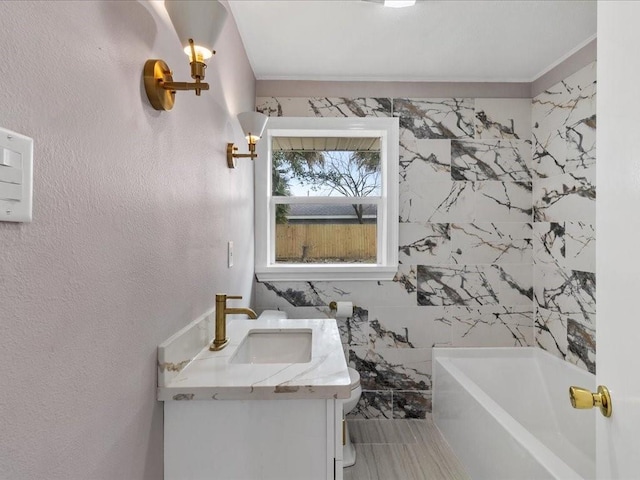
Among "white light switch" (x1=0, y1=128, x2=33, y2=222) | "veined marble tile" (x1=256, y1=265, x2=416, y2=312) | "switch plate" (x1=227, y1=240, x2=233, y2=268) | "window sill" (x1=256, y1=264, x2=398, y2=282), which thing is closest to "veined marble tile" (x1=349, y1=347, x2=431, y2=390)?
"veined marble tile" (x1=256, y1=265, x2=416, y2=312)

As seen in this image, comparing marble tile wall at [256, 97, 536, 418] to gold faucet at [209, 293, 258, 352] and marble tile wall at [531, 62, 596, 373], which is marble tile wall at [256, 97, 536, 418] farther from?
gold faucet at [209, 293, 258, 352]

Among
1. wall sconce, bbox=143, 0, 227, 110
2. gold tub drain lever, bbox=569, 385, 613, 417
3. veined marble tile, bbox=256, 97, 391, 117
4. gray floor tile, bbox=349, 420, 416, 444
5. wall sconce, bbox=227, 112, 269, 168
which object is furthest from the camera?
veined marble tile, bbox=256, 97, 391, 117

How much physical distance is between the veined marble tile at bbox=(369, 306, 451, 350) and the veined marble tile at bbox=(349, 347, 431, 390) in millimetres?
57

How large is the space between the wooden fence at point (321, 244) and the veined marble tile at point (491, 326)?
77 cm

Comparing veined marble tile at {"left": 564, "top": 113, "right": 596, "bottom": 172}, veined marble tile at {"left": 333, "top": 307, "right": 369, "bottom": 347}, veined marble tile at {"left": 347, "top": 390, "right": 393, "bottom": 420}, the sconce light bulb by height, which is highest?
veined marble tile at {"left": 564, "top": 113, "right": 596, "bottom": 172}

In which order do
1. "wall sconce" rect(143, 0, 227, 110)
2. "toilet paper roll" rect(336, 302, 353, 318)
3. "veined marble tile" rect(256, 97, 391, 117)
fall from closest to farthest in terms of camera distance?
"wall sconce" rect(143, 0, 227, 110) → "toilet paper roll" rect(336, 302, 353, 318) → "veined marble tile" rect(256, 97, 391, 117)

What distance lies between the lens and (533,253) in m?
2.67

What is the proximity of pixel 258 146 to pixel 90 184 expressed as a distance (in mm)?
1988

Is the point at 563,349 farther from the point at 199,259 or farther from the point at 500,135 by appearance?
the point at 199,259

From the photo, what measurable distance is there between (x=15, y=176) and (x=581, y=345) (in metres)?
2.76

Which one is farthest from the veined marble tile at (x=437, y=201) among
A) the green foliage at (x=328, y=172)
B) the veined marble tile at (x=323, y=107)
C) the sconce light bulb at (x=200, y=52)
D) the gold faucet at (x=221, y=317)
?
the sconce light bulb at (x=200, y=52)

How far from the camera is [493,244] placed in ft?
8.77

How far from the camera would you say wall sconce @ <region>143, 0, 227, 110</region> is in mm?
942

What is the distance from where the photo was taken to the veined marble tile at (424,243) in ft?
8.75
